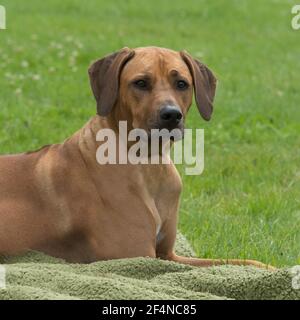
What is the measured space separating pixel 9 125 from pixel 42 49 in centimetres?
399

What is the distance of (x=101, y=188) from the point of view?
516cm

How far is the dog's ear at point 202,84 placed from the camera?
537cm

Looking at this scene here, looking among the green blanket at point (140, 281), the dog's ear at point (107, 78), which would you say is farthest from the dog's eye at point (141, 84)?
the green blanket at point (140, 281)

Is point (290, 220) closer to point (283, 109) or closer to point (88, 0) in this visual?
point (283, 109)

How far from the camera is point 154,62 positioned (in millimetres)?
5160

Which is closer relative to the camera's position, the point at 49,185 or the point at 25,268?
the point at 25,268

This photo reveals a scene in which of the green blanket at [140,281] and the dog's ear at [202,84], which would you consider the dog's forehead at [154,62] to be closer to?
the dog's ear at [202,84]

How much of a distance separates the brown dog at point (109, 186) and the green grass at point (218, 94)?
0.75m

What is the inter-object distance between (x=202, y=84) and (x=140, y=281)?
4.51ft

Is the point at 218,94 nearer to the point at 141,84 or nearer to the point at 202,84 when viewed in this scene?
the point at 202,84

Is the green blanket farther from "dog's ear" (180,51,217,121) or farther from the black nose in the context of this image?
"dog's ear" (180,51,217,121)

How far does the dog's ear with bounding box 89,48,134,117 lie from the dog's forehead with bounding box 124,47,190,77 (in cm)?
5

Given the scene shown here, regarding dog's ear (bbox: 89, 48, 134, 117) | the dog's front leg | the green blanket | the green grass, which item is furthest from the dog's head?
the green grass
